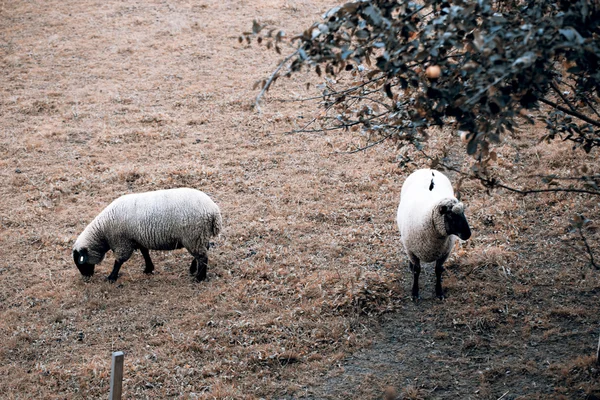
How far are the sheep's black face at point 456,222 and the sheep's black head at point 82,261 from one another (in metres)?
5.54

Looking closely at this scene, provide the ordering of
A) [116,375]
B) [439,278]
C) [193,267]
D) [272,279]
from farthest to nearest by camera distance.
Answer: [193,267]
[272,279]
[439,278]
[116,375]

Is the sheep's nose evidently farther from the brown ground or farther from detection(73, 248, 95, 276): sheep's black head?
detection(73, 248, 95, 276): sheep's black head

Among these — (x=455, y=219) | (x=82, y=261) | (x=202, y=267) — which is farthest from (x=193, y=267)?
(x=455, y=219)

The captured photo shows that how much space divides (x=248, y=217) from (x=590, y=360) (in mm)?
6094

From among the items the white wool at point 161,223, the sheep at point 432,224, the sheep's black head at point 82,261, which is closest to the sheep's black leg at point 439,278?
the sheep at point 432,224

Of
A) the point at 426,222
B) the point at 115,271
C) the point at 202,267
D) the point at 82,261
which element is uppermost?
the point at 426,222

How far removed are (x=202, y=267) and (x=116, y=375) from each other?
3648mm

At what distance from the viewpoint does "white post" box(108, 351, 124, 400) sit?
4.68 meters

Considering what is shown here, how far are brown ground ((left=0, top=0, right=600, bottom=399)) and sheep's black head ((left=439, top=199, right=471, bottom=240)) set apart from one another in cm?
109

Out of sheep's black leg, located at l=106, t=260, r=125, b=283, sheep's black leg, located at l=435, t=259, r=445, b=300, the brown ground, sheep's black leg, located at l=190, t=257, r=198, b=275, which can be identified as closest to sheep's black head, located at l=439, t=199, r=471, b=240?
sheep's black leg, located at l=435, t=259, r=445, b=300

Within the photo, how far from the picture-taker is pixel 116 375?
4762 mm

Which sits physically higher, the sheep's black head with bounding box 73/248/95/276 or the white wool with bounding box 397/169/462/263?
the white wool with bounding box 397/169/462/263

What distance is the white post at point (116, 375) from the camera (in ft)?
15.4

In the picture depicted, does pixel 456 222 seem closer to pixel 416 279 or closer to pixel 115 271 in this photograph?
pixel 416 279
